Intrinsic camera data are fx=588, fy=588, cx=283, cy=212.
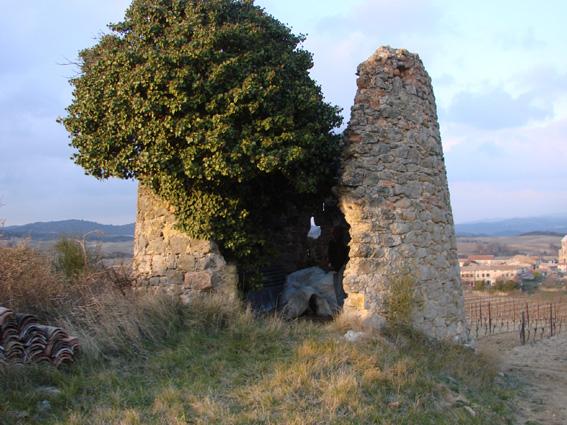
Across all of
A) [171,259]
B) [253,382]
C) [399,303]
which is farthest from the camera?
[171,259]

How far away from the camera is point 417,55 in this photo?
9414 millimetres

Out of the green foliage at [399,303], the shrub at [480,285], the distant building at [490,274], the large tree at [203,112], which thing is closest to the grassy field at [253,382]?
the green foliage at [399,303]

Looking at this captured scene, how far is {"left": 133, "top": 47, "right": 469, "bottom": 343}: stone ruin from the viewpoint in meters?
8.49

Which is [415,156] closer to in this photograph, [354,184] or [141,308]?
[354,184]

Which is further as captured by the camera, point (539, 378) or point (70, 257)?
point (539, 378)

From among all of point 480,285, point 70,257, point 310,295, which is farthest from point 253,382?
point 480,285

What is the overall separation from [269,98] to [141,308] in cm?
326

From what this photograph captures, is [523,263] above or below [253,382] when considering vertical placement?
below

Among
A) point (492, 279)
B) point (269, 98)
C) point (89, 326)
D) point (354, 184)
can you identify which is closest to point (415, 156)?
point (354, 184)

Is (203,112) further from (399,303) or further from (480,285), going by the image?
(480,285)

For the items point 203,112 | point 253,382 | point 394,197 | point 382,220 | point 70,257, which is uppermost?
point 203,112

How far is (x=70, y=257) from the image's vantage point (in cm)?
1013

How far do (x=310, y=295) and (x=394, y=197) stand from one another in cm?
254

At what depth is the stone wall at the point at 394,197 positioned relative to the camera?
27.9ft
